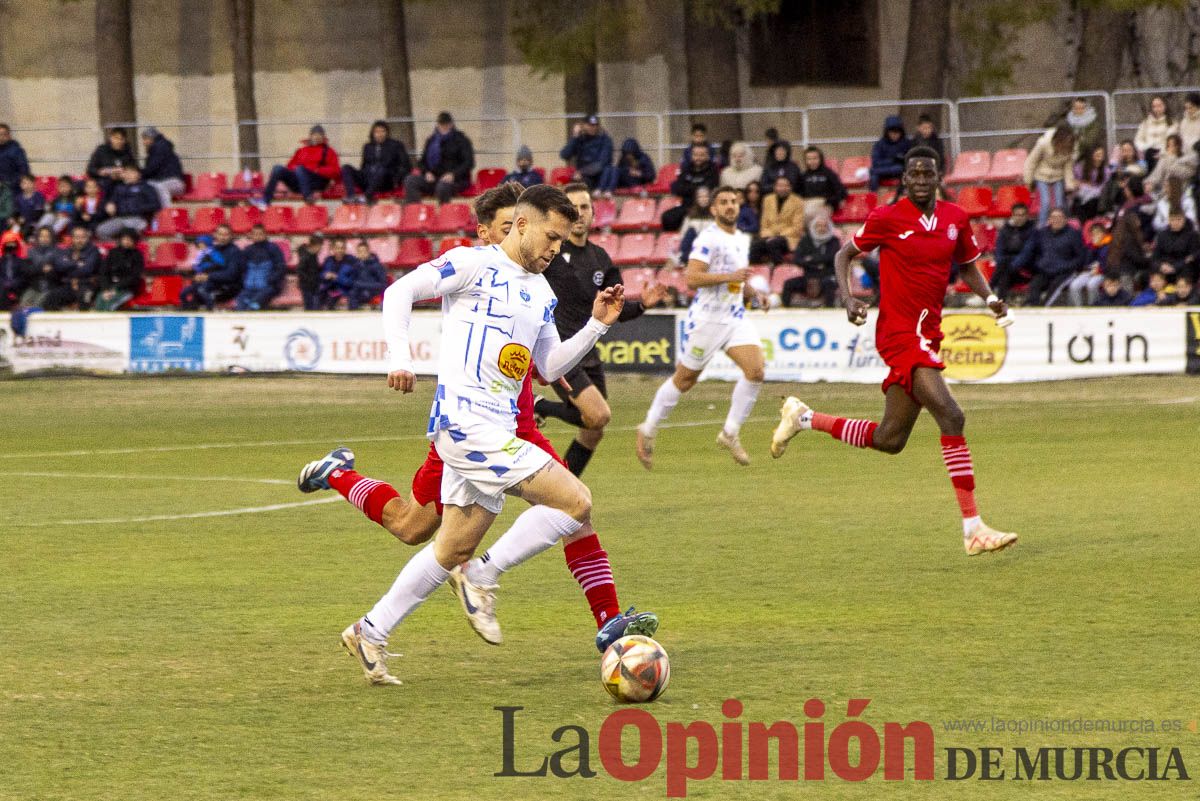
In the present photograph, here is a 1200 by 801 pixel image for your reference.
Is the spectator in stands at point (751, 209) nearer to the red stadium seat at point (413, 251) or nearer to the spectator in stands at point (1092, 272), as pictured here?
the spectator in stands at point (1092, 272)

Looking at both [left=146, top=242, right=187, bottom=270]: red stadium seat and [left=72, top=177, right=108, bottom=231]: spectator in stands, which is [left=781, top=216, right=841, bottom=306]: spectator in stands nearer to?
[left=146, top=242, right=187, bottom=270]: red stadium seat

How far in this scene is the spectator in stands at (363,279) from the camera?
2739cm

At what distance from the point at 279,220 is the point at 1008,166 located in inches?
461

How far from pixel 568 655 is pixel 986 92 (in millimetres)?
25423

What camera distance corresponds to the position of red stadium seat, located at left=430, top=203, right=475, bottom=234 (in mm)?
29062

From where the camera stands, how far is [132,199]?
30.3 metres

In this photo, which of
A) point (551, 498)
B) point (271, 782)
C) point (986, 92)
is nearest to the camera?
point (271, 782)

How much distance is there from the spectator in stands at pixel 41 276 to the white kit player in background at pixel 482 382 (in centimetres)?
2237

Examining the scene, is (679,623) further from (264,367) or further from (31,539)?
(264,367)

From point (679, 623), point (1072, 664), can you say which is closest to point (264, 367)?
point (679, 623)

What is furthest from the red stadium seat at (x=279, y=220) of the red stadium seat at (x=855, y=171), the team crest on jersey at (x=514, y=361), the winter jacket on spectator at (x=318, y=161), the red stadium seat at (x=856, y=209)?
the team crest on jersey at (x=514, y=361)

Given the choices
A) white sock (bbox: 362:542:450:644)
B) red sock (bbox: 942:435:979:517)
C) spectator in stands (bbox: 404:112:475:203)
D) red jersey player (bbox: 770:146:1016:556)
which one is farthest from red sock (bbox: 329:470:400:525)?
spectator in stands (bbox: 404:112:475:203)

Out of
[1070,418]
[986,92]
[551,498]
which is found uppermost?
[986,92]

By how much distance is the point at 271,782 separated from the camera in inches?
235
